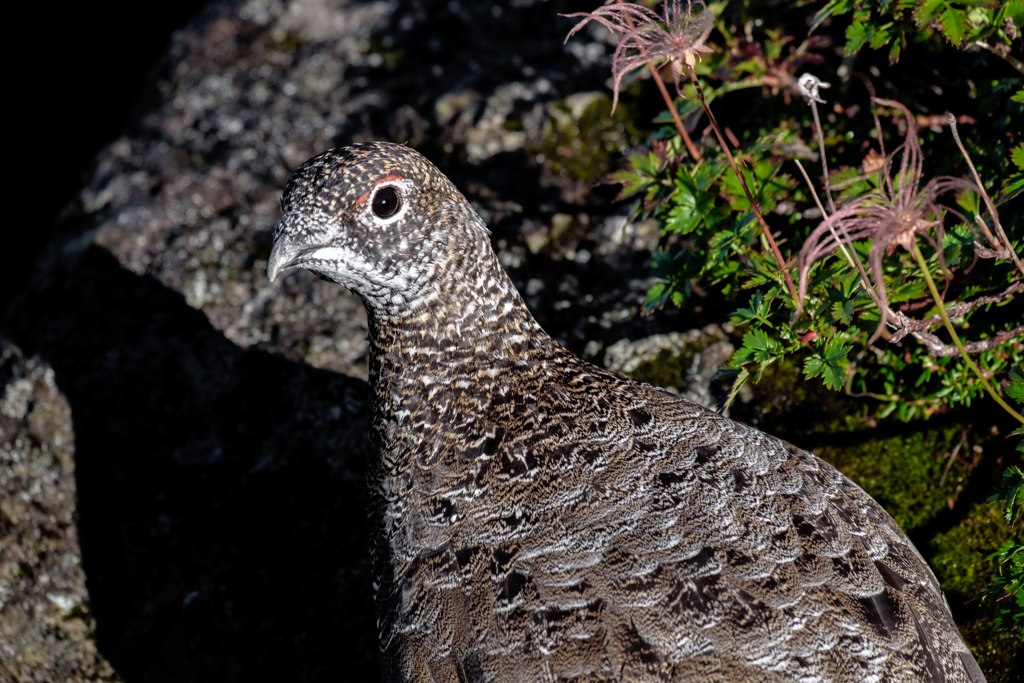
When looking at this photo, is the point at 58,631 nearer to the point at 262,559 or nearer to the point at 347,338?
the point at 262,559

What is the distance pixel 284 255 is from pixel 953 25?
2.64m

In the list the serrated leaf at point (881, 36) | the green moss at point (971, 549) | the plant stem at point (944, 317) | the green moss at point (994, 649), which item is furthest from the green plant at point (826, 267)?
the green moss at point (994, 649)

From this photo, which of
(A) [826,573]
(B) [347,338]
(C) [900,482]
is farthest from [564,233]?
(A) [826,573]

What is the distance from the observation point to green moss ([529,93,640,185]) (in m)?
4.91

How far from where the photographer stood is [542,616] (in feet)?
8.32

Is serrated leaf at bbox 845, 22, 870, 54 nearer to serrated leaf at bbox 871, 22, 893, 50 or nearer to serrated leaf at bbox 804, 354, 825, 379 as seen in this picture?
serrated leaf at bbox 871, 22, 893, 50

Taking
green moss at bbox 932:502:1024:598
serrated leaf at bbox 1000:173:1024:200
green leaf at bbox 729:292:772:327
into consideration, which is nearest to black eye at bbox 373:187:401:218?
green leaf at bbox 729:292:772:327

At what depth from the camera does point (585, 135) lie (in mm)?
5000

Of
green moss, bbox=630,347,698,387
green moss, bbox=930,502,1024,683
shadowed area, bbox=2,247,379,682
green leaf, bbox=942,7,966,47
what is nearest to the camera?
green leaf, bbox=942,7,966,47

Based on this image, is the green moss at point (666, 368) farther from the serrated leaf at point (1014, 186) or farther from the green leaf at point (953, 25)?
the green leaf at point (953, 25)

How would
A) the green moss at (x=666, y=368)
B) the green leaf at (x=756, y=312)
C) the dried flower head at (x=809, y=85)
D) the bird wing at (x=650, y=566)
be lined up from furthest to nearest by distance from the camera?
the green moss at (x=666, y=368), the green leaf at (x=756, y=312), the dried flower head at (x=809, y=85), the bird wing at (x=650, y=566)

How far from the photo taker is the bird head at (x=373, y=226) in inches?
114

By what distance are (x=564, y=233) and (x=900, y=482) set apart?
232cm

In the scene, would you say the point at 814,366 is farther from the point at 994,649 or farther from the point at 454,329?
the point at 454,329
